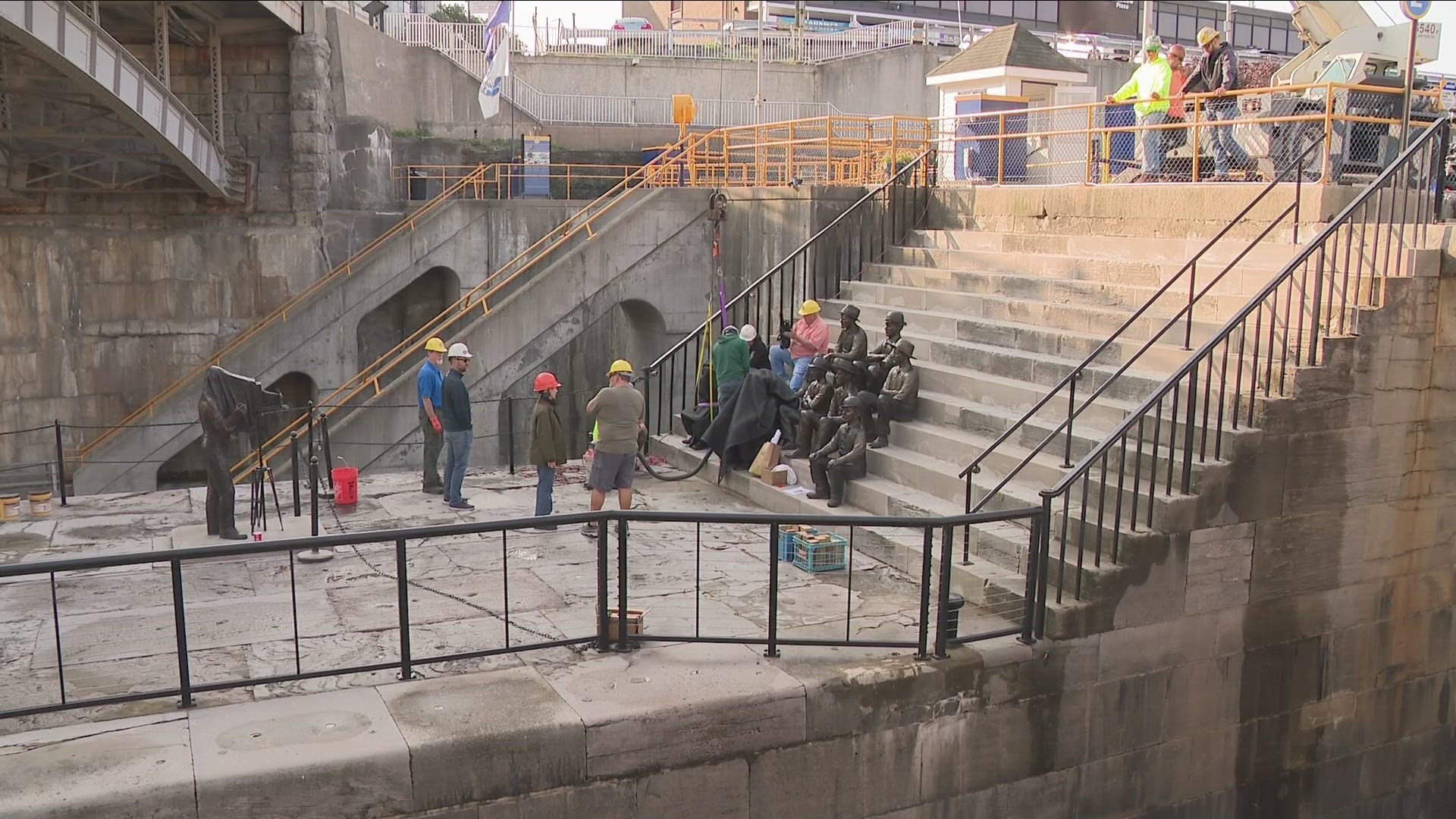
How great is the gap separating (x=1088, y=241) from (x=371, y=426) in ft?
33.4

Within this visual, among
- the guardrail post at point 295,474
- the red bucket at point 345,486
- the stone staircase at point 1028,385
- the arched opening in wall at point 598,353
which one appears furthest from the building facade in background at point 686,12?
the guardrail post at point 295,474

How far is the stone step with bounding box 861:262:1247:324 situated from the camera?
1001cm

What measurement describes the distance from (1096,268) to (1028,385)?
1895 mm

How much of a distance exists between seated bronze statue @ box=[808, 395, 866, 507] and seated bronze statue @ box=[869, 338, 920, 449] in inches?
15.3

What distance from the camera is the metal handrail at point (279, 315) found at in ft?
65.9

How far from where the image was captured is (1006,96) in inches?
845

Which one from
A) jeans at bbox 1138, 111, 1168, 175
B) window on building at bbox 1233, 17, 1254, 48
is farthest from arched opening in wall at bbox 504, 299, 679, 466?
window on building at bbox 1233, 17, 1254, 48

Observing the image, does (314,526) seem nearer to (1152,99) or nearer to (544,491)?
(544,491)

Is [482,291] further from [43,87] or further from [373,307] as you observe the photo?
[43,87]

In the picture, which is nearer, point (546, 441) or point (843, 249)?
point (546, 441)

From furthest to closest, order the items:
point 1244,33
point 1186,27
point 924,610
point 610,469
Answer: point 1244,33, point 1186,27, point 610,469, point 924,610

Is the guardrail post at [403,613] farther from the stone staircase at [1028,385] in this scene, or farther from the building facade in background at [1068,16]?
the building facade in background at [1068,16]

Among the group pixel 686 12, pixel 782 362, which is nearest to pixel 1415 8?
pixel 782 362

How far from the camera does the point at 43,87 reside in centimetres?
1823
